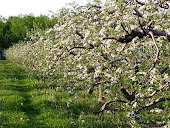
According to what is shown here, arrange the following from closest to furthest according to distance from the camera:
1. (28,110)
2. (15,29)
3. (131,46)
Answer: (131,46) < (28,110) < (15,29)

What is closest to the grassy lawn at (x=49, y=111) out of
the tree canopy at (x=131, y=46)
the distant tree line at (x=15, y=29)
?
the tree canopy at (x=131, y=46)

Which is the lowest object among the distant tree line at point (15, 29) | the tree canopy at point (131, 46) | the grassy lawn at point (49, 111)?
the grassy lawn at point (49, 111)

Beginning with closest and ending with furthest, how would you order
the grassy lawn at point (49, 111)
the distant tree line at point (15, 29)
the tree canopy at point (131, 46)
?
1. the tree canopy at point (131, 46)
2. the grassy lawn at point (49, 111)
3. the distant tree line at point (15, 29)

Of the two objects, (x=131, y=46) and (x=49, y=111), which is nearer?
(x=131, y=46)

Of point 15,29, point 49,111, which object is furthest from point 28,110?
point 15,29

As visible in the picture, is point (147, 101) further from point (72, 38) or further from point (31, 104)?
point (31, 104)

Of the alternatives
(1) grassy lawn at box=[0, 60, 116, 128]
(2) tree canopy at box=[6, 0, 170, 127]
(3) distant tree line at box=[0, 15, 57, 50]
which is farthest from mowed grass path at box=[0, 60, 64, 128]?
(3) distant tree line at box=[0, 15, 57, 50]

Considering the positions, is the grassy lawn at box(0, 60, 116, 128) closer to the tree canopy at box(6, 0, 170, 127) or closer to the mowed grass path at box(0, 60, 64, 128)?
the mowed grass path at box(0, 60, 64, 128)

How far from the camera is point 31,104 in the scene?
1071 cm

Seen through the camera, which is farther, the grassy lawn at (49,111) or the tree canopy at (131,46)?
the grassy lawn at (49,111)

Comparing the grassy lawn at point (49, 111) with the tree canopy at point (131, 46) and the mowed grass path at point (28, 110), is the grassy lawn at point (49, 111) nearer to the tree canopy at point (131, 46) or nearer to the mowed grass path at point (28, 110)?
the mowed grass path at point (28, 110)

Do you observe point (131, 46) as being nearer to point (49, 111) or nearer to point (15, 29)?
point (49, 111)

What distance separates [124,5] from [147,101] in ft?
7.75

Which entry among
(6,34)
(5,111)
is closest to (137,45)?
(5,111)
